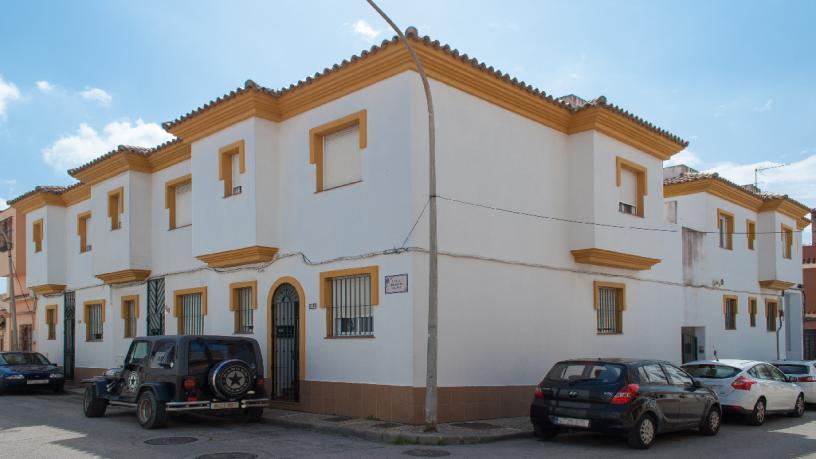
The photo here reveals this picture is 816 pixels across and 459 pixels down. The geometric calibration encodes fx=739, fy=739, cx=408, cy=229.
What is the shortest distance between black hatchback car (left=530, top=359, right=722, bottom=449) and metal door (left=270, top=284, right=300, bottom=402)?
215 inches

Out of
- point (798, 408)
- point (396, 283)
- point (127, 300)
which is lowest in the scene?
point (798, 408)

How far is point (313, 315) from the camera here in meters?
14.7

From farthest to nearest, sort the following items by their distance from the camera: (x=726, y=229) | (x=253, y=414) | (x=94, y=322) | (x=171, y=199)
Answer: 1. (x=726, y=229)
2. (x=94, y=322)
3. (x=171, y=199)
4. (x=253, y=414)

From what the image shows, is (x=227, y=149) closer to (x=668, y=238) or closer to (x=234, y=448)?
(x=234, y=448)

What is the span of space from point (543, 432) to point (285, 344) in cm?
599

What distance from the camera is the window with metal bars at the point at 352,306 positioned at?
1385 cm

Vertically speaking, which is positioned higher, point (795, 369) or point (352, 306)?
point (352, 306)

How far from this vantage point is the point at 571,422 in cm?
1119

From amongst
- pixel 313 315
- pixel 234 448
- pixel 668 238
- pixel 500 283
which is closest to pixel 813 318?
pixel 668 238

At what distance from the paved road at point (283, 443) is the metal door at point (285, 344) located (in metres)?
1.58

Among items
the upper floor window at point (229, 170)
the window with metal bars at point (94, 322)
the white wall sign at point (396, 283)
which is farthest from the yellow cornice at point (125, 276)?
the white wall sign at point (396, 283)

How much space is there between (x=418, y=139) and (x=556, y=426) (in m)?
5.43

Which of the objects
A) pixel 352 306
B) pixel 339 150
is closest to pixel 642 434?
pixel 352 306

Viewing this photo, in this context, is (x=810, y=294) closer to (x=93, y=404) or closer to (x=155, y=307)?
(x=155, y=307)
